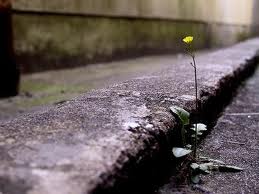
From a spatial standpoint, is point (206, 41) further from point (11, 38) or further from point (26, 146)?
point (26, 146)

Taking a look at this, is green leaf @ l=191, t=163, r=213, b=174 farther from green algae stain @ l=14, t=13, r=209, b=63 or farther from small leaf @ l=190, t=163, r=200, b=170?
green algae stain @ l=14, t=13, r=209, b=63

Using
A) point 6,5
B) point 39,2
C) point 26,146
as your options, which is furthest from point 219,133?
point 39,2

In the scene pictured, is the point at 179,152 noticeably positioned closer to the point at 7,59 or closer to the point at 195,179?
the point at 195,179

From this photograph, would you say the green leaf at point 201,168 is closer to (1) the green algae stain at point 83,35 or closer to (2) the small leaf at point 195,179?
(2) the small leaf at point 195,179

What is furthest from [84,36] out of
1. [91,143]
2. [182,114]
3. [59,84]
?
[91,143]

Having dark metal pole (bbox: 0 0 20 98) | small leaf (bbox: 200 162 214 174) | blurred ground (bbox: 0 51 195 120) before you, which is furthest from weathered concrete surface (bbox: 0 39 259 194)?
dark metal pole (bbox: 0 0 20 98)

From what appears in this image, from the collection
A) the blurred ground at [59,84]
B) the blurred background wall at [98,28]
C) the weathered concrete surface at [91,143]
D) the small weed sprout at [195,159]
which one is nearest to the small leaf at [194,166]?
the small weed sprout at [195,159]
